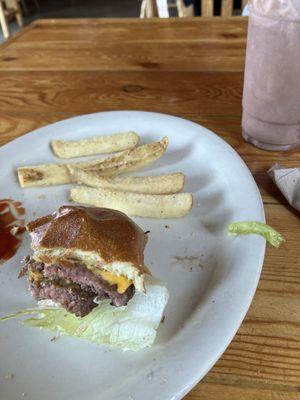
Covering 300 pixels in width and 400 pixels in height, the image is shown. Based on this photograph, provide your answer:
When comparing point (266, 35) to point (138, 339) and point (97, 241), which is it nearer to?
point (97, 241)

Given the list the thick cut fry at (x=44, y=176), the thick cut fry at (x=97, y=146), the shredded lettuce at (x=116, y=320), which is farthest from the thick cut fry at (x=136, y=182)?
the shredded lettuce at (x=116, y=320)

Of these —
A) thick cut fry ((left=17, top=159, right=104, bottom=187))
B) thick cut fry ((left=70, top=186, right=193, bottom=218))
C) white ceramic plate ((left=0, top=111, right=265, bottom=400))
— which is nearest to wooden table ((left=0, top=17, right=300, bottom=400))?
white ceramic plate ((left=0, top=111, right=265, bottom=400))

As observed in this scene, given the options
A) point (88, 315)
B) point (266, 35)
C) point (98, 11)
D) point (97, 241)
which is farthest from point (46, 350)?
point (98, 11)

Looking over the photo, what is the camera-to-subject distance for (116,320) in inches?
35.6

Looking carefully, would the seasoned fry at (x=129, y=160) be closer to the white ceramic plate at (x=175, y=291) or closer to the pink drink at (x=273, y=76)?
the white ceramic plate at (x=175, y=291)

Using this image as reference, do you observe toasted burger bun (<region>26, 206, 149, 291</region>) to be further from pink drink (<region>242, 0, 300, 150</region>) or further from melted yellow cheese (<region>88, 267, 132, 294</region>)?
pink drink (<region>242, 0, 300, 150</region>)

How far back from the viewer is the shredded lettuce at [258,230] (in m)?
0.96

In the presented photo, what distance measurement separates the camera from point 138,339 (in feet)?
2.74

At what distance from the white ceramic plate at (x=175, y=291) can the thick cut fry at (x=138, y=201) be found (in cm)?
3

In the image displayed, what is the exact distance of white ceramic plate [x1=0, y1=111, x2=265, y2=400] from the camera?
0.76 meters

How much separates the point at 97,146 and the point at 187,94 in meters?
0.54

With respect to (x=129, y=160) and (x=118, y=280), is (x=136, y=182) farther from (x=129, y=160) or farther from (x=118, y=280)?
(x=118, y=280)

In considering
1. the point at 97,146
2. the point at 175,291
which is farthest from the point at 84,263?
the point at 97,146

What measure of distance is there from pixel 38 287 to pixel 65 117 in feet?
3.01
